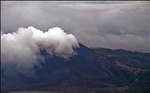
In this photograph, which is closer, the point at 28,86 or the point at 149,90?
the point at 149,90

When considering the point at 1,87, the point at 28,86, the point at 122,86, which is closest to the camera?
the point at 1,87

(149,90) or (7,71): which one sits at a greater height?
(7,71)

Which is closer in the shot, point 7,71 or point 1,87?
point 1,87

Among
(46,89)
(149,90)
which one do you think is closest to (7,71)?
(46,89)

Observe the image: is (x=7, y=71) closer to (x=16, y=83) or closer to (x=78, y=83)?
(x=16, y=83)

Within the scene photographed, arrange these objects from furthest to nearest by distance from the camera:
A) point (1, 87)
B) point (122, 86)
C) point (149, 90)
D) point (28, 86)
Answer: point (122, 86), point (28, 86), point (1, 87), point (149, 90)

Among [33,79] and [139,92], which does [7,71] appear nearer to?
[33,79]

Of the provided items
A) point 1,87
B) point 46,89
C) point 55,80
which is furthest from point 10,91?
point 55,80

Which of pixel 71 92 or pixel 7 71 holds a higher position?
pixel 7 71

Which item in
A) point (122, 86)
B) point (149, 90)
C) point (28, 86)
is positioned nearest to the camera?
point (149, 90)
